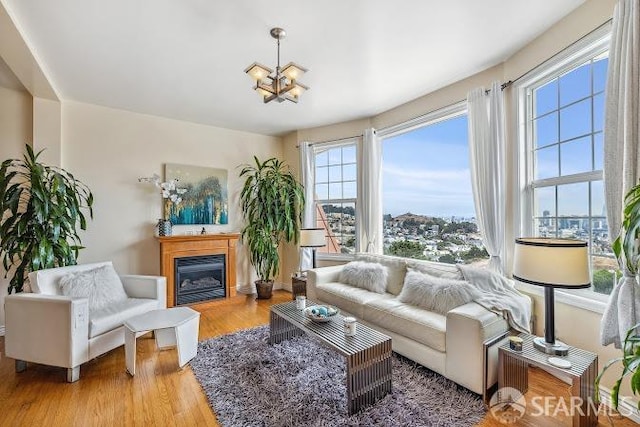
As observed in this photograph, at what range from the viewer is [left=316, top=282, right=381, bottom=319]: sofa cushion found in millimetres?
2996

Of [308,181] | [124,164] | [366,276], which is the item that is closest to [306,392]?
[366,276]

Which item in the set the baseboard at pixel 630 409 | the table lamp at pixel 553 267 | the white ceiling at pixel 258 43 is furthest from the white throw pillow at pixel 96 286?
the baseboard at pixel 630 409

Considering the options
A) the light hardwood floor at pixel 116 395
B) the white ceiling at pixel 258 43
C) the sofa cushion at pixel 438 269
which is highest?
the white ceiling at pixel 258 43

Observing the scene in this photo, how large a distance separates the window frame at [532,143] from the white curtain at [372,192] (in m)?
1.80

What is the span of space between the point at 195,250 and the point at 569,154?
4424mm

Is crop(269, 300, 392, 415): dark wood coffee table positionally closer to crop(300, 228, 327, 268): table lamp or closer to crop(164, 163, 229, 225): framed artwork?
crop(300, 228, 327, 268): table lamp

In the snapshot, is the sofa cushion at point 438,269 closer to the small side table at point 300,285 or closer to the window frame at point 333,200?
the window frame at point 333,200

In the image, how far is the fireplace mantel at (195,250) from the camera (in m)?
3.96

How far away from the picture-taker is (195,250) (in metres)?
4.21

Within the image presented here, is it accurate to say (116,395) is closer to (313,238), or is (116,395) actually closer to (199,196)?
(313,238)

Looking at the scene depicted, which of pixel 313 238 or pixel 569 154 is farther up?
pixel 569 154

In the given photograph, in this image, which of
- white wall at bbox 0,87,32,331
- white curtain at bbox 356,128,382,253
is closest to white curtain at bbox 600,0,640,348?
white curtain at bbox 356,128,382,253

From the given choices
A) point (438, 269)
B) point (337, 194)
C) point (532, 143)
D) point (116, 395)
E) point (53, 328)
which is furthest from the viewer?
point (337, 194)

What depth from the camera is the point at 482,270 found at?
263 cm
